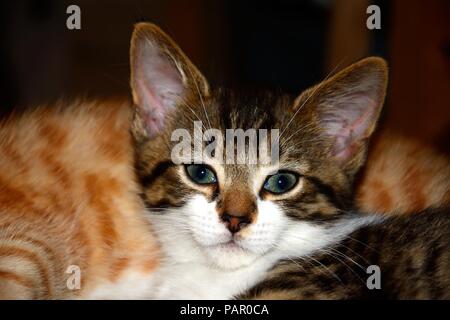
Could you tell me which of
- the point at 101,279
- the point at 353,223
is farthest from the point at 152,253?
the point at 353,223

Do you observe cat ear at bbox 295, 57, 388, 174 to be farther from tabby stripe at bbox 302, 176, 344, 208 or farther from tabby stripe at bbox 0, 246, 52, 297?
tabby stripe at bbox 0, 246, 52, 297

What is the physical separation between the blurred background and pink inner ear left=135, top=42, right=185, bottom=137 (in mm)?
769

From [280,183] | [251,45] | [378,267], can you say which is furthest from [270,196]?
[251,45]

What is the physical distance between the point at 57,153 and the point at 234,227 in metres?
0.72

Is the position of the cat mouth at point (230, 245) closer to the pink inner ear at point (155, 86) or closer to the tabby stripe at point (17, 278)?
the pink inner ear at point (155, 86)

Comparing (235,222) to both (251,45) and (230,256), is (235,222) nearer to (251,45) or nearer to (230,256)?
(230,256)

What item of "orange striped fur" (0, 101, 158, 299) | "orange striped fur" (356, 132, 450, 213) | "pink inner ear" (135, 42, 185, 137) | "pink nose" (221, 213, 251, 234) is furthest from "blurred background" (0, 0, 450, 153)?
"pink nose" (221, 213, 251, 234)

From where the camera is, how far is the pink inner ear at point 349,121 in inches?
57.9

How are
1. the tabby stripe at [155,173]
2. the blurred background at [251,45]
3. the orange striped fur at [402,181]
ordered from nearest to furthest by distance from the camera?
the tabby stripe at [155,173] → the orange striped fur at [402,181] → the blurred background at [251,45]

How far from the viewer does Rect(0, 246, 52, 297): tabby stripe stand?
148 cm

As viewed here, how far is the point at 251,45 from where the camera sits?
11.2 feet

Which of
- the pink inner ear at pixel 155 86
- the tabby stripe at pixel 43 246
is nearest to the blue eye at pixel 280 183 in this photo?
the pink inner ear at pixel 155 86

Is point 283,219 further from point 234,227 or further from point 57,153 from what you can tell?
point 57,153

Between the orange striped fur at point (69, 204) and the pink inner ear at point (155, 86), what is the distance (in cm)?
21
